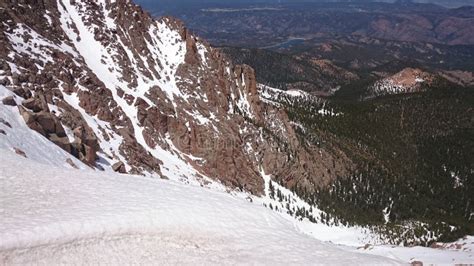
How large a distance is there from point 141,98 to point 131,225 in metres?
106

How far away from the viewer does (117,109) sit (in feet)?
355

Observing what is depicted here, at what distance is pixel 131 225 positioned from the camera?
62.2 feet

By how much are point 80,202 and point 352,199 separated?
17841cm

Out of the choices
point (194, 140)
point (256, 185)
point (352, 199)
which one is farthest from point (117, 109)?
point (352, 199)

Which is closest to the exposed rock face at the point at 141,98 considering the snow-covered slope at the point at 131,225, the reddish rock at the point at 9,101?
the reddish rock at the point at 9,101

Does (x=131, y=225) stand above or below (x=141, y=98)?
above

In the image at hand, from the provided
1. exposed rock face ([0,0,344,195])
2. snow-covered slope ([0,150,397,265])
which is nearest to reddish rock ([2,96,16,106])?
exposed rock face ([0,0,344,195])

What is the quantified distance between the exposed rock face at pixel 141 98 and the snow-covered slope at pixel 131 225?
29.7 m

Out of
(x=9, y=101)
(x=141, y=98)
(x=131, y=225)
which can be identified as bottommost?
(x=141, y=98)

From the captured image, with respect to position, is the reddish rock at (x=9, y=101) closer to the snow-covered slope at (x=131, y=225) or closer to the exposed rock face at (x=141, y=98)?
the exposed rock face at (x=141, y=98)

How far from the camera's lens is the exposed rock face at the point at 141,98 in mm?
80688

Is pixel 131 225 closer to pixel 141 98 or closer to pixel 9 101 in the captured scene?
pixel 9 101

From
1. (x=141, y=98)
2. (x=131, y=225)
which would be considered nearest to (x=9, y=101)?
(x=131, y=225)

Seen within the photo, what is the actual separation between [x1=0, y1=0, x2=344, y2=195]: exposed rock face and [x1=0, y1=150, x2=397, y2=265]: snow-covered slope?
1169 inches
